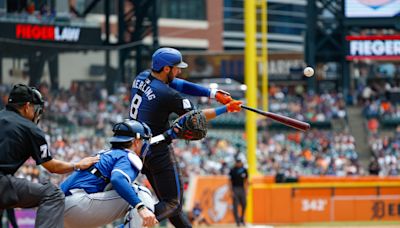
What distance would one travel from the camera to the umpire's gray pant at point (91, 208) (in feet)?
25.8

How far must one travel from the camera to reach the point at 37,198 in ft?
24.8

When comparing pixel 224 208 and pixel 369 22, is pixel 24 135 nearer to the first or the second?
pixel 224 208

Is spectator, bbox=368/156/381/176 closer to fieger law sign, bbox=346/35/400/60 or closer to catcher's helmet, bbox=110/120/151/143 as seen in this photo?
fieger law sign, bbox=346/35/400/60

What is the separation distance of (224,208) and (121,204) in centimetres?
1610

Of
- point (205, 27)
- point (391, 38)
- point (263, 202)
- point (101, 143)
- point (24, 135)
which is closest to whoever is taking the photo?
point (24, 135)

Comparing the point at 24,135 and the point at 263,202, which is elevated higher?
the point at 24,135

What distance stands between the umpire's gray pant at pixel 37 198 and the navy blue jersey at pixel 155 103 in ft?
5.63

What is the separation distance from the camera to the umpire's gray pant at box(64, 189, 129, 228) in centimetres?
787

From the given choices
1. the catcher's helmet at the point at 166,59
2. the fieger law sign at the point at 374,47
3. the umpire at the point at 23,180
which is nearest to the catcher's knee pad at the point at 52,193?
the umpire at the point at 23,180

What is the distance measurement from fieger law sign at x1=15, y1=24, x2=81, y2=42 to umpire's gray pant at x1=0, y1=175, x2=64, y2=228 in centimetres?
1812

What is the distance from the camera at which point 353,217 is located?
24.0m

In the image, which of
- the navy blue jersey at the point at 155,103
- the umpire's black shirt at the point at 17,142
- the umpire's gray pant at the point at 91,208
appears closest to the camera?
the umpire's black shirt at the point at 17,142

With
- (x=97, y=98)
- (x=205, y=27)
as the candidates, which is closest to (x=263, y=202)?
(x=97, y=98)

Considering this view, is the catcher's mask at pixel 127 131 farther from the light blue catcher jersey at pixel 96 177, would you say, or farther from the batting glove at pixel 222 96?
the batting glove at pixel 222 96
